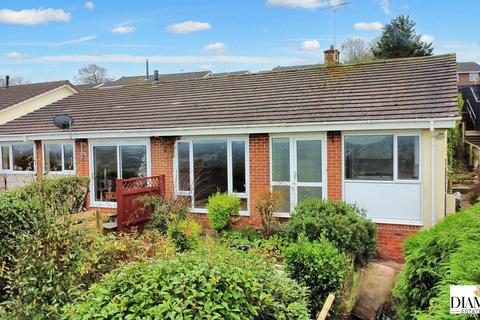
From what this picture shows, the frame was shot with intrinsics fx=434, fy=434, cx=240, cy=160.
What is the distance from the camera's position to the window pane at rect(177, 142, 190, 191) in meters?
12.9

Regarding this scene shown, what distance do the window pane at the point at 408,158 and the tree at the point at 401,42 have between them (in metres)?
25.1

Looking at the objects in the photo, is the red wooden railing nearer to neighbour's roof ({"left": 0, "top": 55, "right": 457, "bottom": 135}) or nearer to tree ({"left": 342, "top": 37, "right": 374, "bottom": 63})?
neighbour's roof ({"left": 0, "top": 55, "right": 457, "bottom": 135})

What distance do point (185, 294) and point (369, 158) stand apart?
26.2ft

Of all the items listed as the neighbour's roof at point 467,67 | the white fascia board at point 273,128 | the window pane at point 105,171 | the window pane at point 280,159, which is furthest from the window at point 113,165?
the neighbour's roof at point 467,67

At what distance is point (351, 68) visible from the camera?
1412cm

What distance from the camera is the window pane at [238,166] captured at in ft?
39.9

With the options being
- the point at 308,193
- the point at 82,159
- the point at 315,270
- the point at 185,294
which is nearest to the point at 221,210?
the point at 308,193

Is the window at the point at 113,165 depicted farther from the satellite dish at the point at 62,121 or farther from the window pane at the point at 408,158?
the window pane at the point at 408,158

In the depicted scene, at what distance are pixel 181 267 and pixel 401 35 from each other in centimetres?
3378

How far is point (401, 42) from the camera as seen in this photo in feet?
109

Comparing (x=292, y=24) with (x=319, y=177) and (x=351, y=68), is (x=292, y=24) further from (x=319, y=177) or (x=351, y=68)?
(x=319, y=177)

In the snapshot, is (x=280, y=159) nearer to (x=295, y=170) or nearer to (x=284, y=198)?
(x=295, y=170)

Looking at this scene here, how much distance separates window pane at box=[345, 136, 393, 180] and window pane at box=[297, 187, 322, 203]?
2.78ft

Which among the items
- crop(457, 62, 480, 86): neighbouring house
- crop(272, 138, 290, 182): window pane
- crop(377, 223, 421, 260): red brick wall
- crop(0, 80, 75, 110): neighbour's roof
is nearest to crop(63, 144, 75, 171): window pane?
crop(272, 138, 290, 182): window pane
